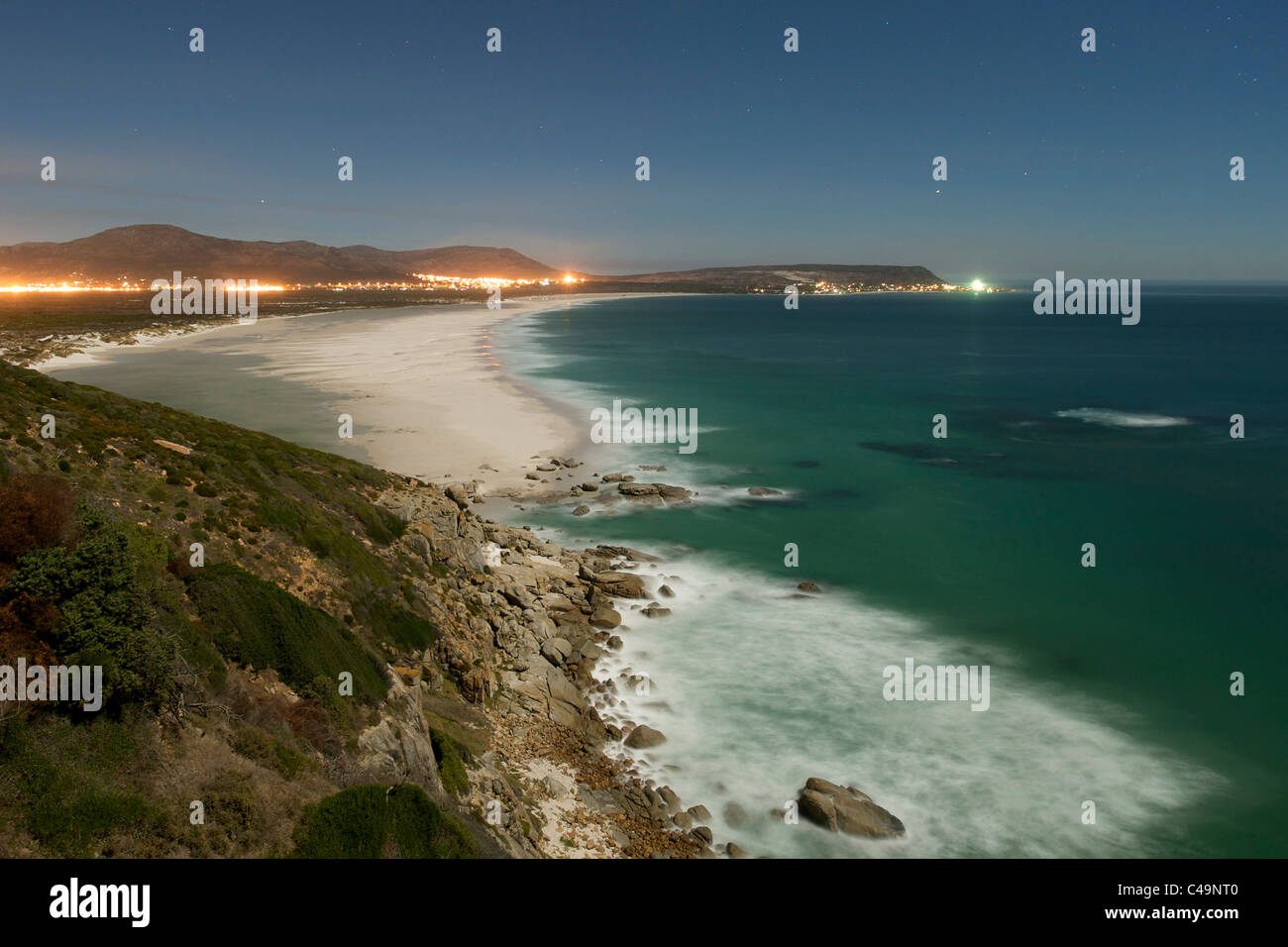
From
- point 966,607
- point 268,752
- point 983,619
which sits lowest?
point 983,619

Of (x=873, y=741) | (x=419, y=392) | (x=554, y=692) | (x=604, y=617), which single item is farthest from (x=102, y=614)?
(x=419, y=392)

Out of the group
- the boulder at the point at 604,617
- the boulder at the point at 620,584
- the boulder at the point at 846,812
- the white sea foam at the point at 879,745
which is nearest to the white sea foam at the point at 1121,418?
the white sea foam at the point at 879,745

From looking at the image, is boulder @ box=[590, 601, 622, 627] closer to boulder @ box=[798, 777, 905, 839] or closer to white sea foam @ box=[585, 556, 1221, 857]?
white sea foam @ box=[585, 556, 1221, 857]

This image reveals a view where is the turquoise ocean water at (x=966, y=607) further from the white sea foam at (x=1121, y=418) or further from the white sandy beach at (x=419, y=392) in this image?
the white sandy beach at (x=419, y=392)

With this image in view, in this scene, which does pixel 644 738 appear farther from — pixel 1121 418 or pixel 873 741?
pixel 1121 418
